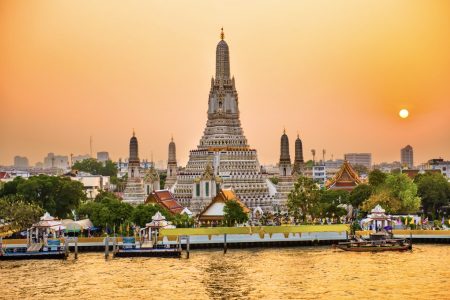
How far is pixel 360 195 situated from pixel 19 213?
111 ft

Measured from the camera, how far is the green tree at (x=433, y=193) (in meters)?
95.2

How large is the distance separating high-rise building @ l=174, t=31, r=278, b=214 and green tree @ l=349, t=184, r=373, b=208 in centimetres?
923

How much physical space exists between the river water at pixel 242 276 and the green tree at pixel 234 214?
9.42 meters

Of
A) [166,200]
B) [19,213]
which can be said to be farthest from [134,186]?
[19,213]

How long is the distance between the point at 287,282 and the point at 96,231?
2786 centimetres

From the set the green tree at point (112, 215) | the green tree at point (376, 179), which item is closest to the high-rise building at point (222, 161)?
the green tree at point (376, 179)

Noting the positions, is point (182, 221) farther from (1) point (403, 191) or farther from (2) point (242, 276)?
(2) point (242, 276)

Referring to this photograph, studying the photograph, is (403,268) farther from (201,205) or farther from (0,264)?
(201,205)

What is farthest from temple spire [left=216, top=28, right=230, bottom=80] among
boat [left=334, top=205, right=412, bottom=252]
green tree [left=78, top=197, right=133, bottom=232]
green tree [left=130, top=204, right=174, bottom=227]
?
boat [left=334, top=205, right=412, bottom=252]

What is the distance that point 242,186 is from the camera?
9825cm

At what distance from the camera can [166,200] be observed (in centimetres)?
9212

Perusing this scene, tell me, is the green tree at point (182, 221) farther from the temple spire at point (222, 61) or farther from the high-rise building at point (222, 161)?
the temple spire at point (222, 61)

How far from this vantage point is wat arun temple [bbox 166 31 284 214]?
9625 cm

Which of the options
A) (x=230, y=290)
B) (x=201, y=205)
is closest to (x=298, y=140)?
(x=201, y=205)
